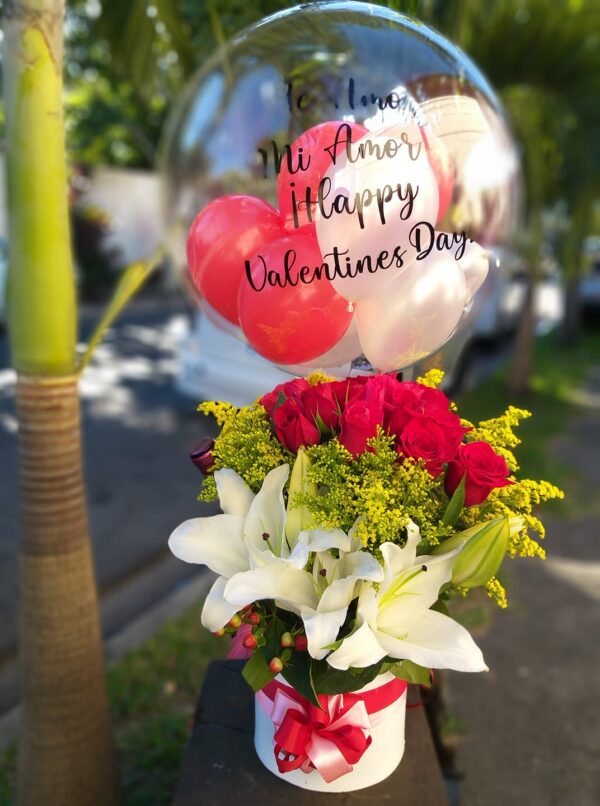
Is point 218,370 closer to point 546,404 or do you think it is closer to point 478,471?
point 546,404

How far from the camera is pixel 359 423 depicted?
1.19m

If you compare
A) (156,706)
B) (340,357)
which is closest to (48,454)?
(340,357)

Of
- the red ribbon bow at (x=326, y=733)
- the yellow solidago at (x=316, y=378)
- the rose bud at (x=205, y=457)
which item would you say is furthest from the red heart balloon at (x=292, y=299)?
the red ribbon bow at (x=326, y=733)

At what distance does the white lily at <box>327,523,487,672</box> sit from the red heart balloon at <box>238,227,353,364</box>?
44 centimetres

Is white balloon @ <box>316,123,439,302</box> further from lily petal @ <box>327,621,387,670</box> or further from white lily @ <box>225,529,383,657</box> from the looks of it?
lily petal @ <box>327,621,387,670</box>

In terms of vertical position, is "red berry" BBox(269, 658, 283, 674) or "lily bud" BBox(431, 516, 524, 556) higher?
"lily bud" BBox(431, 516, 524, 556)

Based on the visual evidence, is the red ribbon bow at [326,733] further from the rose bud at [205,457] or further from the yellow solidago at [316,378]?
the yellow solidago at [316,378]

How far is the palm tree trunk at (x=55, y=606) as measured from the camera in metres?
1.84

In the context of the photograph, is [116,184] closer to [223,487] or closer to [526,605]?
[526,605]

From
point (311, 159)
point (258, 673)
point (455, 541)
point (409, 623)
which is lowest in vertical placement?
point (258, 673)

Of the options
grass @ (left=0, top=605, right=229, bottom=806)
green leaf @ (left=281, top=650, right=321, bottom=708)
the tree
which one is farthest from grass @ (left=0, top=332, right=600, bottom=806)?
green leaf @ (left=281, top=650, right=321, bottom=708)

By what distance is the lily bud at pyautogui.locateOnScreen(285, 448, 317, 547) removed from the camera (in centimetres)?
123

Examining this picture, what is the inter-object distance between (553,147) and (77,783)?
611 centimetres

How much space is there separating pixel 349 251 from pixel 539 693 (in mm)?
2300
